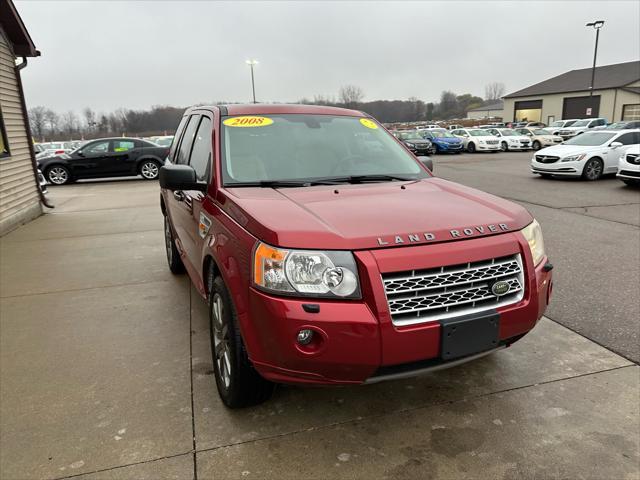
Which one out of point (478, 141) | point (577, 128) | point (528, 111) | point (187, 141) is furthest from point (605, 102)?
point (187, 141)

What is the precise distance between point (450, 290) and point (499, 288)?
298mm

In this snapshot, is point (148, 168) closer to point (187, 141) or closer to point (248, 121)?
point (187, 141)

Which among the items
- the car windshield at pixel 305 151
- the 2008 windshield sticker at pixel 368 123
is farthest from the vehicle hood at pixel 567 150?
the car windshield at pixel 305 151

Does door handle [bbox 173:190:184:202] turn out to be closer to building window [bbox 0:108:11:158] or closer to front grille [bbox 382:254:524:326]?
front grille [bbox 382:254:524:326]

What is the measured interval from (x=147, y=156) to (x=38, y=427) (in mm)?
15158

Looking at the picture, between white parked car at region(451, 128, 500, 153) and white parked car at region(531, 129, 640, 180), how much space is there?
12618mm

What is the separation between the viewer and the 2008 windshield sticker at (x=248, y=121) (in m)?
3.48

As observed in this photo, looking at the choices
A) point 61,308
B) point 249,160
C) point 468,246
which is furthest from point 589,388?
point 61,308

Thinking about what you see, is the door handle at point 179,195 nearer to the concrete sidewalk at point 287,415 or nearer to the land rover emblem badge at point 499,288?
the concrete sidewalk at point 287,415

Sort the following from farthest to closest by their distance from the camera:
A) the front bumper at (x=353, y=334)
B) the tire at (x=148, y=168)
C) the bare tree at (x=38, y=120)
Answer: the bare tree at (x=38, y=120) → the tire at (x=148, y=168) → the front bumper at (x=353, y=334)

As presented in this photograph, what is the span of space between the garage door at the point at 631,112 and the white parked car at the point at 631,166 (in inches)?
1781

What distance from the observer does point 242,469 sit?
2.35 m

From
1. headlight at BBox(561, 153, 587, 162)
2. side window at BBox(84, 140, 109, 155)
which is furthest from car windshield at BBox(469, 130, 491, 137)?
side window at BBox(84, 140, 109, 155)

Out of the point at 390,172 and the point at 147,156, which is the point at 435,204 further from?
the point at 147,156
